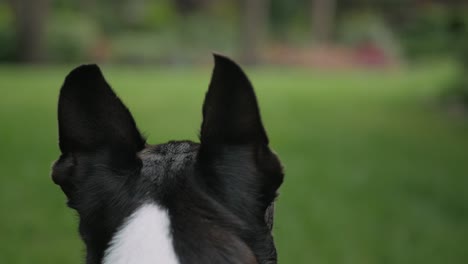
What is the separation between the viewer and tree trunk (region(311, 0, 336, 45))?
34812 millimetres

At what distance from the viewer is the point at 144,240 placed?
6.22ft

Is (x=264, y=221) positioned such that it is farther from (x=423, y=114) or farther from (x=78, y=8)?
(x=78, y=8)

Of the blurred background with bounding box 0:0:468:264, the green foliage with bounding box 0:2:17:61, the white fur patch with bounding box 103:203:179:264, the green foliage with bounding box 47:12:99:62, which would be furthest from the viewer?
the green foliage with bounding box 47:12:99:62

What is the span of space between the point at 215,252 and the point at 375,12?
38175mm

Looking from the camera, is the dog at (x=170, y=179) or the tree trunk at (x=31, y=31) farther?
the tree trunk at (x=31, y=31)

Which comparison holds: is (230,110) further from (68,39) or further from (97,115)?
(68,39)

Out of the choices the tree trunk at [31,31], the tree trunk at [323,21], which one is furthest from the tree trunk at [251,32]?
the tree trunk at [31,31]

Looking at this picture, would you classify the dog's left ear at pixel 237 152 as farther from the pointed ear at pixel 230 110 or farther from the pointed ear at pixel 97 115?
the pointed ear at pixel 97 115

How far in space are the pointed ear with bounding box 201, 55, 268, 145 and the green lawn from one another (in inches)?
31.1

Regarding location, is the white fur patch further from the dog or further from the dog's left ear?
the dog's left ear

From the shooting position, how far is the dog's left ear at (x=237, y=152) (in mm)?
2016

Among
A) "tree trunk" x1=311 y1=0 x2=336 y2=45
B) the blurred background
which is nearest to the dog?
the blurred background

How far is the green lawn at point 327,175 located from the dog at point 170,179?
0.52 metres

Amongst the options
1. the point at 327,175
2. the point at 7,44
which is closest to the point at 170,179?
the point at 327,175
